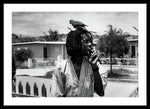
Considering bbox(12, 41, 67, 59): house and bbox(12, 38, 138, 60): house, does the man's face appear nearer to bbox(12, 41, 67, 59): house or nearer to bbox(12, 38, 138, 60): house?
bbox(12, 38, 138, 60): house

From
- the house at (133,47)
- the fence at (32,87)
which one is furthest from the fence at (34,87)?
the house at (133,47)

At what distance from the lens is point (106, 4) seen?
2.38m

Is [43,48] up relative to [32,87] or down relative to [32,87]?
up

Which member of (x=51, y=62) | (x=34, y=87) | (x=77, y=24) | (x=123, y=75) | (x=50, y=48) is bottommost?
(x=34, y=87)

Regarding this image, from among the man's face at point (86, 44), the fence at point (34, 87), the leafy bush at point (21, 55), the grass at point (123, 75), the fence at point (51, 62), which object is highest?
the man's face at point (86, 44)

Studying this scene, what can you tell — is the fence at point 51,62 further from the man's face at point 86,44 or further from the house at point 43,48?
the man's face at point 86,44

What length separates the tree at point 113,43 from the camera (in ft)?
7.89

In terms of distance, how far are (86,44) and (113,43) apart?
24cm

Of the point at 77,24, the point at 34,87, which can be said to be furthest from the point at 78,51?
the point at 34,87

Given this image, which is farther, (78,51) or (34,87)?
(34,87)

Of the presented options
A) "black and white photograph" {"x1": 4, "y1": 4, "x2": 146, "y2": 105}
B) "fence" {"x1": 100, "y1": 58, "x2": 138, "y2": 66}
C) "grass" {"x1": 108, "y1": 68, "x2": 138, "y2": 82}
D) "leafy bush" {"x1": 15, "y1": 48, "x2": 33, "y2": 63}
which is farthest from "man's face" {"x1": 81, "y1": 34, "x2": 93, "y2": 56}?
"leafy bush" {"x1": 15, "y1": 48, "x2": 33, "y2": 63}

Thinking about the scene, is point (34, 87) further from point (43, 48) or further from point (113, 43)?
point (113, 43)

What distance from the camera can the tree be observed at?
94.7 inches

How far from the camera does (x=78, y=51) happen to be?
236cm
